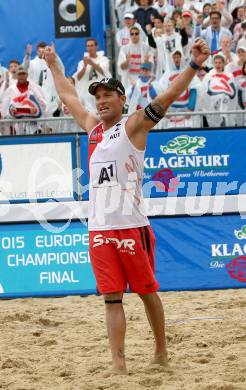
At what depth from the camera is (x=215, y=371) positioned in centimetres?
594

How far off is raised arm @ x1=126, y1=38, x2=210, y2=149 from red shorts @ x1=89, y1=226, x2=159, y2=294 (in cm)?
64

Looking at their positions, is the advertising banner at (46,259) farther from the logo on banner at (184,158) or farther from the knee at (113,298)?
the knee at (113,298)

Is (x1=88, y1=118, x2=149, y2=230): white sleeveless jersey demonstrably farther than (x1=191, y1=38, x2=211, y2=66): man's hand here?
Yes

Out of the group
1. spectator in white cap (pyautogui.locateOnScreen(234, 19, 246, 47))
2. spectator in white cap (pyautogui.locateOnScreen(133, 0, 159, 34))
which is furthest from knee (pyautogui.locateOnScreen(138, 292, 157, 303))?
spectator in white cap (pyautogui.locateOnScreen(133, 0, 159, 34))

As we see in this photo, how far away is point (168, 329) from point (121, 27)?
1026 cm

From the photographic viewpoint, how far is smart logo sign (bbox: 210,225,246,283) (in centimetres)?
1012

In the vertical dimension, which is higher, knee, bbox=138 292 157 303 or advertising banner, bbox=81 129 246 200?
advertising banner, bbox=81 129 246 200

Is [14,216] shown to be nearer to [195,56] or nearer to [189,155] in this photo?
[189,155]

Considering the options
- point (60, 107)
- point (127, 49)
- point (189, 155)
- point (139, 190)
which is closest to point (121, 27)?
point (127, 49)

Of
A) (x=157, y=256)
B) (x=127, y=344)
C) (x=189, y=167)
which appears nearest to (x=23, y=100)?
(x=189, y=167)

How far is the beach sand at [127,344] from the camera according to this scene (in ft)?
18.7

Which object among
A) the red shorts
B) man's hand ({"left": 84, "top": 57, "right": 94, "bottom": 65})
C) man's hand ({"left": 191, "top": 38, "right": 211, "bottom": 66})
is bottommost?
the red shorts

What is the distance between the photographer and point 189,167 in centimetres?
998

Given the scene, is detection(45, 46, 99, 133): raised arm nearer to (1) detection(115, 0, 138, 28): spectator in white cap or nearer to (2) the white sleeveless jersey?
(2) the white sleeveless jersey
